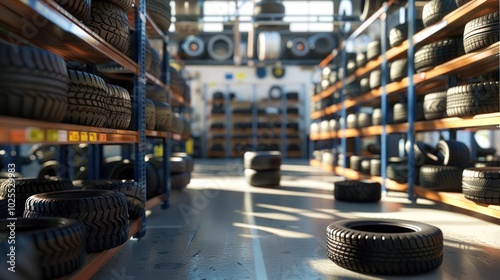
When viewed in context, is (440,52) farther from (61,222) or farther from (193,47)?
(193,47)

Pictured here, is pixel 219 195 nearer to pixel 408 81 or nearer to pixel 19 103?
pixel 408 81

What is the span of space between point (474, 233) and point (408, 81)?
7.65 feet

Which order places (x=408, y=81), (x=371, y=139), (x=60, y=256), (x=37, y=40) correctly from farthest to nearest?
(x=371, y=139) < (x=408, y=81) < (x=37, y=40) < (x=60, y=256)

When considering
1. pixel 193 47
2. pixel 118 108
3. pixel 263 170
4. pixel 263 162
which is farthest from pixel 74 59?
pixel 193 47

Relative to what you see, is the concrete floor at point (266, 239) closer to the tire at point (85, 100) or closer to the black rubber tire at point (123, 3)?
the tire at point (85, 100)

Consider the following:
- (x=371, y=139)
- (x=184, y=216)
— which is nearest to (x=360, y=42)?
(x=371, y=139)

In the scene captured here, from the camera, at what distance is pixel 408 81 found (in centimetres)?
500

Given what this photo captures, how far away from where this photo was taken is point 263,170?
21.3ft

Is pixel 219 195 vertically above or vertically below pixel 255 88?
below

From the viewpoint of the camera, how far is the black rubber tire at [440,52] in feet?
14.2

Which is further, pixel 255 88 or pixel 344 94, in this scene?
pixel 255 88

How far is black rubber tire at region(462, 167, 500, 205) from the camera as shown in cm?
330

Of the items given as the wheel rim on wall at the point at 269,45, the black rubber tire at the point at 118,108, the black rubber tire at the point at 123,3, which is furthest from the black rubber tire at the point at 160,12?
the wheel rim on wall at the point at 269,45

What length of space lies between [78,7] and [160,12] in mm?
2391
